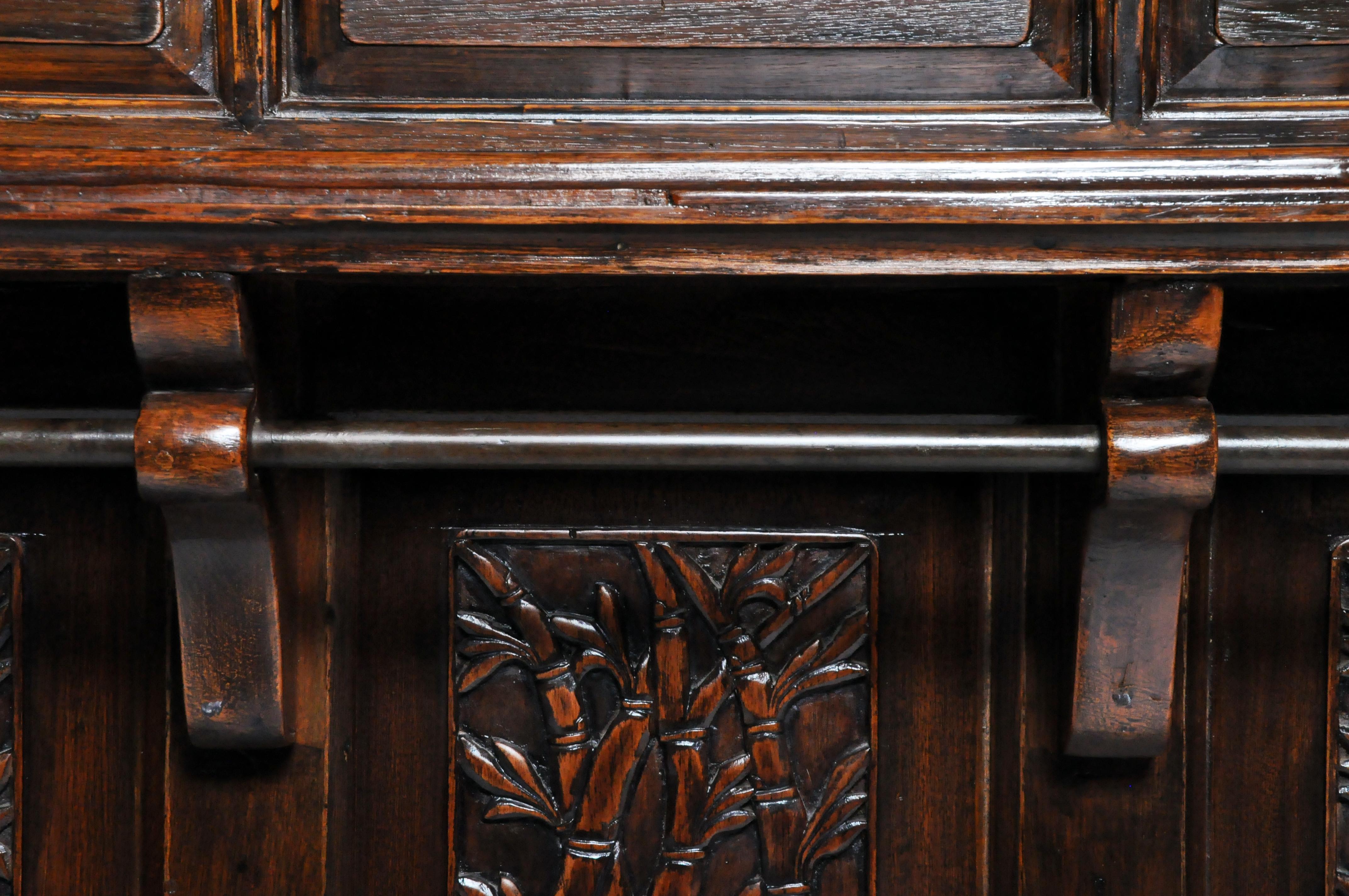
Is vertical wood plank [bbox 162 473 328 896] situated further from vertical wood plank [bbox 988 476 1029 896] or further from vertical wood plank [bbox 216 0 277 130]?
vertical wood plank [bbox 988 476 1029 896]

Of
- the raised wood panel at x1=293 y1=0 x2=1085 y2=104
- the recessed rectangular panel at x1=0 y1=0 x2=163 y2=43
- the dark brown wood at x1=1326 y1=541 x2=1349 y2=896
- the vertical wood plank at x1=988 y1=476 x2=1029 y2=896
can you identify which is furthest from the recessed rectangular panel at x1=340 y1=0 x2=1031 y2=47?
the dark brown wood at x1=1326 y1=541 x2=1349 y2=896

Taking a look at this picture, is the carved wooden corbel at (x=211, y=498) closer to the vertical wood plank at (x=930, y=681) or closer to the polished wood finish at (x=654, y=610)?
the polished wood finish at (x=654, y=610)

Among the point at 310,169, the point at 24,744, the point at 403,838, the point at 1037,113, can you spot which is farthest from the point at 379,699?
the point at 1037,113

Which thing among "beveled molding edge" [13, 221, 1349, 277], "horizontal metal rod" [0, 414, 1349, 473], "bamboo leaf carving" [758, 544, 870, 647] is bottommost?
"bamboo leaf carving" [758, 544, 870, 647]

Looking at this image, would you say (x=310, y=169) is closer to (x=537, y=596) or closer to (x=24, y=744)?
(x=537, y=596)

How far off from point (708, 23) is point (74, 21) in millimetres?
272

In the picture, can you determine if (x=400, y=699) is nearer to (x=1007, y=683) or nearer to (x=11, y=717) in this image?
(x=11, y=717)

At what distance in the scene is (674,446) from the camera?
1.43 feet

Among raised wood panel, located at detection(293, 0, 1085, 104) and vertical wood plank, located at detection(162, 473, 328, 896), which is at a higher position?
raised wood panel, located at detection(293, 0, 1085, 104)

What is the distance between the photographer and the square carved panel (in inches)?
21.0

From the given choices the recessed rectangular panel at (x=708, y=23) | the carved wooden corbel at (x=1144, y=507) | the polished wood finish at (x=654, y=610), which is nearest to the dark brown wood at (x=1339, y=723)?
the polished wood finish at (x=654, y=610)

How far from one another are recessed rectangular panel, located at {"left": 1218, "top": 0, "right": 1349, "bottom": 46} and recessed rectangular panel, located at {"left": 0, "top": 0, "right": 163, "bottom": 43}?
0.47 m

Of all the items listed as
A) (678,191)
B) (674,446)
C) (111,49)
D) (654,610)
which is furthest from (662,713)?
(111,49)

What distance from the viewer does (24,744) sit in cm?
53
